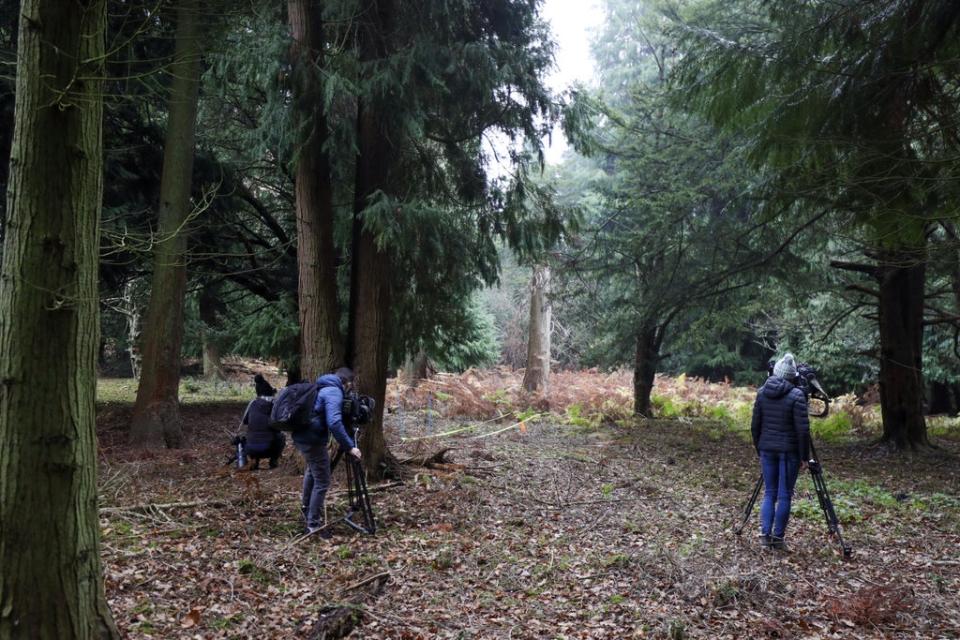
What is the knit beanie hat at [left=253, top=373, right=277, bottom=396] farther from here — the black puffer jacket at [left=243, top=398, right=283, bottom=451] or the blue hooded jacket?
the blue hooded jacket

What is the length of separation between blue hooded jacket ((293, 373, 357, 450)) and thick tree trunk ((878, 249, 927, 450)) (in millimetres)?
9761

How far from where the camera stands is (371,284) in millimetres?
8602

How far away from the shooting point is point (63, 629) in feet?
10.5

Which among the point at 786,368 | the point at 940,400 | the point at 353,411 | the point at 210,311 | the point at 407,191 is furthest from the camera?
the point at 940,400

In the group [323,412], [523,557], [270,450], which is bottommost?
[523,557]

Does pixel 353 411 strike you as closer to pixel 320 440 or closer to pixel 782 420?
pixel 320 440

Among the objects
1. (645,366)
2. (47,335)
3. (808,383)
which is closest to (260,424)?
(47,335)

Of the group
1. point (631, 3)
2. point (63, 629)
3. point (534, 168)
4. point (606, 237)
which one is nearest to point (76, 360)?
point (63, 629)

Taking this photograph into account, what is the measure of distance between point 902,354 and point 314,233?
1002 centimetres

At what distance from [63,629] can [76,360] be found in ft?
4.17

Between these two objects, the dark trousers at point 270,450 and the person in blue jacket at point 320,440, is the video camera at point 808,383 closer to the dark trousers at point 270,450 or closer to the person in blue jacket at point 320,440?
the person in blue jacket at point 320,440

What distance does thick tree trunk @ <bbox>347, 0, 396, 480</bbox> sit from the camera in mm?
8594

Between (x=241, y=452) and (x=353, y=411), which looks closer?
(x=353, y=411)

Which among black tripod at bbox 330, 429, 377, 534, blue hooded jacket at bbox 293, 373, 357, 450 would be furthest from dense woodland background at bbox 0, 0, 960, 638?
blue hooded jacket at bbox 293, 373, 357, 450
